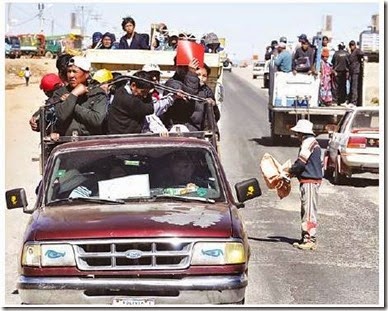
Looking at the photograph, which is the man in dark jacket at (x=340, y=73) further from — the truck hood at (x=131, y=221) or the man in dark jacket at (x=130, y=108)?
the truck hood at (x=131, y=221)

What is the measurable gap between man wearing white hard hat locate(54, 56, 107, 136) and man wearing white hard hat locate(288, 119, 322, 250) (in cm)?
287

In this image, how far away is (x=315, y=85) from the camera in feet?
69.6

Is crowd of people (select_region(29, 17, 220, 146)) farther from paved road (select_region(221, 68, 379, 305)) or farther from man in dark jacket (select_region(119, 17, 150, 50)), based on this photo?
man in dark jacket (select_region(119, 17, 150, 50))

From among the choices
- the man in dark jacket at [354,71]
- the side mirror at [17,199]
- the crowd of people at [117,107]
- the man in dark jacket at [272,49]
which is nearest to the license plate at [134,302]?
the side mirror at [17,199]

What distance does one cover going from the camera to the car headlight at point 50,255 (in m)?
6.21

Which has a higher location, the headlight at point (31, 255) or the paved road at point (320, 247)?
the headlight at point (31, 255)

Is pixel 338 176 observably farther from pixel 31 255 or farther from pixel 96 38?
pixel 31 255

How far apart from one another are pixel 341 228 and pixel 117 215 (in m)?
6.26

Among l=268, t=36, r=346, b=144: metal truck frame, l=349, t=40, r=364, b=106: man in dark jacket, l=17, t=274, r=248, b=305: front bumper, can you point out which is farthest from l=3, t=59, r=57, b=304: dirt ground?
l=349, t=40, r=364, b=106: man in dark jacket

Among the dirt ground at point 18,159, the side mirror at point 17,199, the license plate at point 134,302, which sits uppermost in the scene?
the side mirror at point 17,199

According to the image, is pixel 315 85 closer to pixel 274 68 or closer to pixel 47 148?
pixel 274 68

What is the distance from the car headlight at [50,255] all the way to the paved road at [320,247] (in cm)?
238

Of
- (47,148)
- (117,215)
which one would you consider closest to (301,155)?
(47,148)

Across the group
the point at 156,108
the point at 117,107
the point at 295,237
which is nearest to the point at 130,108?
the point at 117,107
